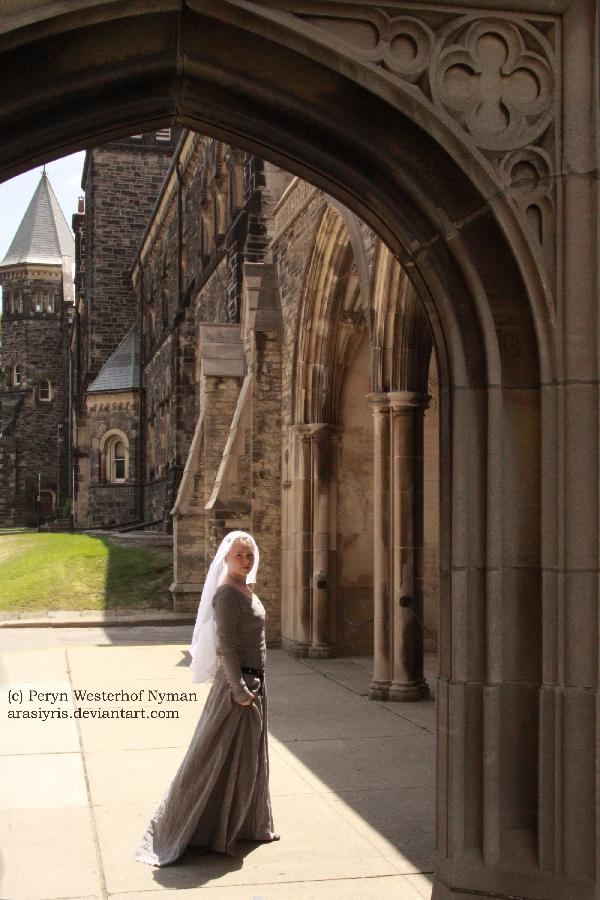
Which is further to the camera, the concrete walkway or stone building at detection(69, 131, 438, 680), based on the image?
stone building at detection(69, 131, 438, 680)

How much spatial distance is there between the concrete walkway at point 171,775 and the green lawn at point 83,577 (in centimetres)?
796

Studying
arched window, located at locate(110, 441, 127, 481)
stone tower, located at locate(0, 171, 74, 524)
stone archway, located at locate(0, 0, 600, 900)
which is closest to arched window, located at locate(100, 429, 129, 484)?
arched window, located at locate(110, 441, 127, 481)

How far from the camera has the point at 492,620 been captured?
16.6 feet

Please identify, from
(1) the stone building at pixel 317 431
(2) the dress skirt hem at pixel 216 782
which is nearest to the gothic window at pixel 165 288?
(1) the stone building at pixel 317 431

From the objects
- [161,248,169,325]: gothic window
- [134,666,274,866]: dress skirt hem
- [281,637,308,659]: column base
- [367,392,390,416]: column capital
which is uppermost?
[161,248,169,325]: gothic window

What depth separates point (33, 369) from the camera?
6750cm

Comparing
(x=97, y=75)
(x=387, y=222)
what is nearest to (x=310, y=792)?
(x=387, y=222)

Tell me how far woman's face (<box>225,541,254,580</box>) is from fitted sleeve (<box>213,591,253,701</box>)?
0.41 ft

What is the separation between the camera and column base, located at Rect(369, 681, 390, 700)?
11.9 meters

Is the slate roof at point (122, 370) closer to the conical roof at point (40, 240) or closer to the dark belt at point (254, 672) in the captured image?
the conical roof at point (40, 240)

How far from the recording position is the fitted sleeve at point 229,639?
602 cm

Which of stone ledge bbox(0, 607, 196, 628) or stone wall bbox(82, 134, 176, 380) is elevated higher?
stone wall bbox(82, 134, 176, 380)

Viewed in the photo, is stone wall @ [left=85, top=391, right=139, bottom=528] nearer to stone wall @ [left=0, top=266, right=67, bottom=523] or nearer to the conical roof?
stone wall @ [left=0, top=266, right=67, bottom=523]

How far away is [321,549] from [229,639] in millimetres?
9406
